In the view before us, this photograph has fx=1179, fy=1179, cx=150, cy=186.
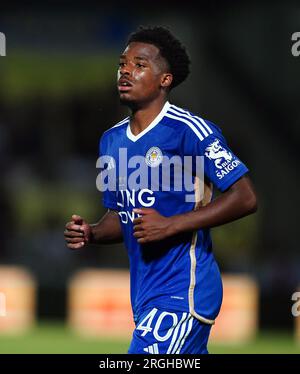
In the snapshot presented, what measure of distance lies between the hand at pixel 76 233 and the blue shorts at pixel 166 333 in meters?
0.62

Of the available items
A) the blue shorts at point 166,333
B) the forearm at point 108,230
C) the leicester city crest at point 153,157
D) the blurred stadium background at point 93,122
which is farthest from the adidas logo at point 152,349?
the blurred stadium background at point 93,122

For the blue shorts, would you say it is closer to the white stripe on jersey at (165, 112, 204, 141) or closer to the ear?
the white stripe on jersey at (165, 112, 204, 141)

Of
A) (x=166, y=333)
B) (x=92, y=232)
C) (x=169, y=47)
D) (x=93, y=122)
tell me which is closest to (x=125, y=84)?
(x=169, y=47)

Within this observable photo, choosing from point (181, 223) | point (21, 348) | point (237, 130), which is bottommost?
point (21, 348)

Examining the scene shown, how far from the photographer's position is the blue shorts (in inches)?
255

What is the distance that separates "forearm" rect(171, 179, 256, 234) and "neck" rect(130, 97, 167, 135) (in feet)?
2.20

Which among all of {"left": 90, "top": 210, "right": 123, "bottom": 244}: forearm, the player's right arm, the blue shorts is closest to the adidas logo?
the blue shorts

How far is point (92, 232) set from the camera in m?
7.03

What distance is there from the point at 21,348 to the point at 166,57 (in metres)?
7.64

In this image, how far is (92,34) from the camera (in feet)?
61.5

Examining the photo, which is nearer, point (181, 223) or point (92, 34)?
point (181, 223)

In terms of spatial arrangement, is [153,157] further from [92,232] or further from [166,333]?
[166,333]

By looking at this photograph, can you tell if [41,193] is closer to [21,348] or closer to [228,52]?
[228,52]
